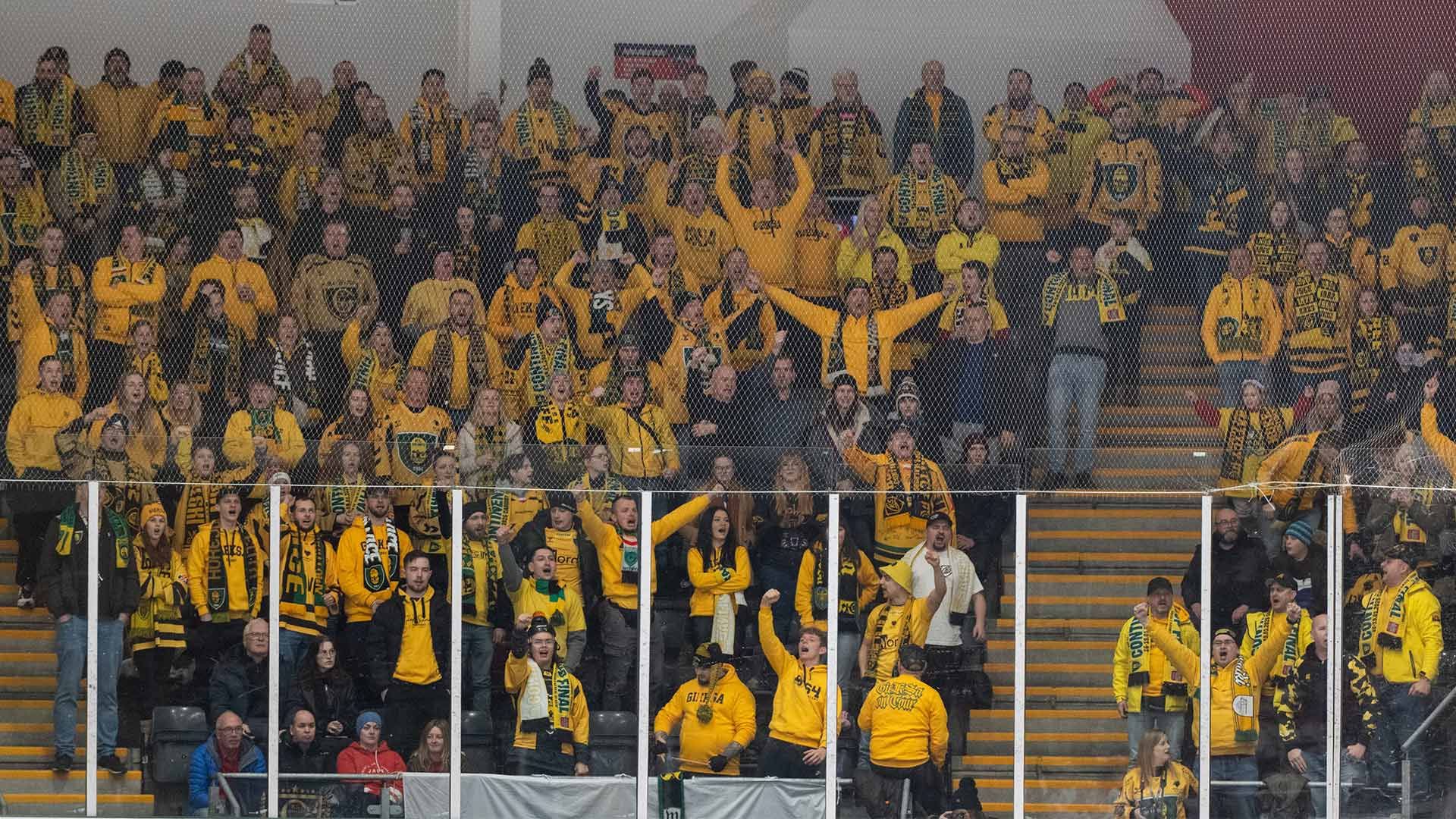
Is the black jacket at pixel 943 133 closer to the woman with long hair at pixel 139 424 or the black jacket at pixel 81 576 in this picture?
the woman with long hair at pixel 139 424

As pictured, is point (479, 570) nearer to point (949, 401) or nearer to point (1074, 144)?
point (949, 401)

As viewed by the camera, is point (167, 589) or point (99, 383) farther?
point (99, 383)

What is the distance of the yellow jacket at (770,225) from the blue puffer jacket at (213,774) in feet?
13.1

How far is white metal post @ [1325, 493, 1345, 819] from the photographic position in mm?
10820

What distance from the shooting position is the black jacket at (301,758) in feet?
35.4

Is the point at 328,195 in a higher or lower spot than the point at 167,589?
higher

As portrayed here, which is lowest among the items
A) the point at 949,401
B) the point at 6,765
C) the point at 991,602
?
the point at 6,765

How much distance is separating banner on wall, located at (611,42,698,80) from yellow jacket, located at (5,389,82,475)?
147 inches

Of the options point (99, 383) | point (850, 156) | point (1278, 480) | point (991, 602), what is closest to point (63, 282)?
point (99, 383)

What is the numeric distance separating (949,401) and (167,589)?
13.3 feet

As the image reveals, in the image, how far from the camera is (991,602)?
35.9 ft

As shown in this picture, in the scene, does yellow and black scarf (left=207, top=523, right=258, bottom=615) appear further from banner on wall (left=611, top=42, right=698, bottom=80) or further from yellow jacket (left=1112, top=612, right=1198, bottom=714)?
banner on wall (left=611, top=42, right=698, bottom=80)

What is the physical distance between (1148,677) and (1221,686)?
0.33 meters

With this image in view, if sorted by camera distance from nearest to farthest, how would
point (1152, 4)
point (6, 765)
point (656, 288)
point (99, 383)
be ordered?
point (6, 765), point (99, 383), point (656, 288), point (1152, 4)
